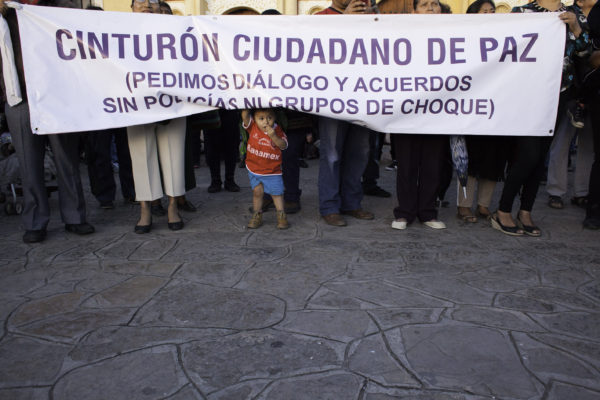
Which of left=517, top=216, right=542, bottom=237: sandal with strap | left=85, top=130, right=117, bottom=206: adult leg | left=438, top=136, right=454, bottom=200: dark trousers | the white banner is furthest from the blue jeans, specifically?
left=85, top=130, right=117, bottom=206: adult leg

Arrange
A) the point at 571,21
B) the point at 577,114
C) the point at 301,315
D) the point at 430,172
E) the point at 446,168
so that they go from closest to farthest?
the point at 301,315 → the point at 571,21 → the point at 430,172 → the point at 577,114 → the point at 446,168

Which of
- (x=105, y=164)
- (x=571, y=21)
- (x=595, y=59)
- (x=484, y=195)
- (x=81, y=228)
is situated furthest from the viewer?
(x=105, y=164)

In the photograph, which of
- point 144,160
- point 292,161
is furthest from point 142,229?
point 292,161

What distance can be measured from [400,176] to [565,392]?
2.67 m

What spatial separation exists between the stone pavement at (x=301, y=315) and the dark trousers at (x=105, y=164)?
3.54 ft

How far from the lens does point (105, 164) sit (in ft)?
18.1

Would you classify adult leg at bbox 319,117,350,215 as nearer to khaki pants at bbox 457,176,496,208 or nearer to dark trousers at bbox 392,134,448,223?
dark trousers at bbox 392,134,448,223

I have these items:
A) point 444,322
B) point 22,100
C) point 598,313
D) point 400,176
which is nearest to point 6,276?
point 22,100

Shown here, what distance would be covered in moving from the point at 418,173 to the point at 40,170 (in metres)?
3.33

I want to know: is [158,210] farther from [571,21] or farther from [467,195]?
[571,21]

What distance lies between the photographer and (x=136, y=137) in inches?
167

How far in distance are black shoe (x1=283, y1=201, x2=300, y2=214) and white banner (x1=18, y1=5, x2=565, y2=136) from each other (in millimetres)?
1319

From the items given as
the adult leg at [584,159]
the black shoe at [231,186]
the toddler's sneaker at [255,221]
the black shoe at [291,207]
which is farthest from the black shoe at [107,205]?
the adult leg at [584,159]

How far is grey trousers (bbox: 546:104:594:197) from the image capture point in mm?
5457
